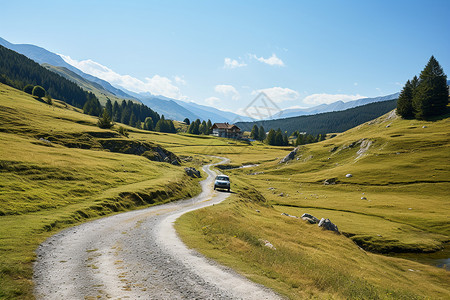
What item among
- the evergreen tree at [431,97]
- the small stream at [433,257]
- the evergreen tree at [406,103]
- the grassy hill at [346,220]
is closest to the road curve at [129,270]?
the grassy hill at [346,220]

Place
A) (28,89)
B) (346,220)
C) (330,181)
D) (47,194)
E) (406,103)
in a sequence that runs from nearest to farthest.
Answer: (47,194)
(346,220)
(330,181)
(406,103)
(28,89)

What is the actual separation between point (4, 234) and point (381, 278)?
102 feet

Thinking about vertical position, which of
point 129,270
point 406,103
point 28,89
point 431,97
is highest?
point 431,97

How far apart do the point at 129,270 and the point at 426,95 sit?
13863 cm

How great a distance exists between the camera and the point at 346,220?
4612 cm

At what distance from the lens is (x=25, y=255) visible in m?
13.6

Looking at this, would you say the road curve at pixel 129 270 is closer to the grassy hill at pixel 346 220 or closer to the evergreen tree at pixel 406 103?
the grassy hill at pixel 346 220

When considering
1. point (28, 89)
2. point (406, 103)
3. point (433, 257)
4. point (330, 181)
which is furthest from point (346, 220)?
point (28, 89)

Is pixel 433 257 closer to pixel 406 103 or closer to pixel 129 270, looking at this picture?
pixel 129 270

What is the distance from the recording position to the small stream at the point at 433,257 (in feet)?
107

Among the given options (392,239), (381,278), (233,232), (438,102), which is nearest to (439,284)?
(381,278)

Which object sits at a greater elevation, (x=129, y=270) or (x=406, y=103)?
(x=406, y=103)

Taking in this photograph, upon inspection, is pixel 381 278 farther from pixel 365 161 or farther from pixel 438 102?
pixel 438 102

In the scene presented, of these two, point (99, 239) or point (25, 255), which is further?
point (99, 239)
